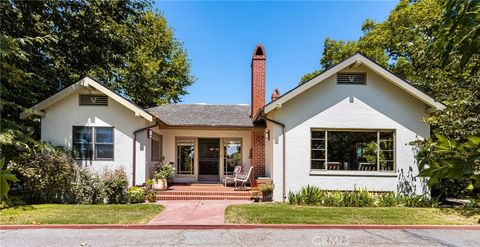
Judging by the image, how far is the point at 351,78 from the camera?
1338cm

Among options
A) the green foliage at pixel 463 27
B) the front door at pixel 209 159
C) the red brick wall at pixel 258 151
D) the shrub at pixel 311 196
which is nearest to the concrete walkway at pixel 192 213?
the shrub at pixel 311 196

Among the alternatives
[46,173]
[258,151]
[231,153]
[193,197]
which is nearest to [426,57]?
[193,197]

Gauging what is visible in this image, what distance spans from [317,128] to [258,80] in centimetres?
446

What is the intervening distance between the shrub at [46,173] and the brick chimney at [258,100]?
24.4ft

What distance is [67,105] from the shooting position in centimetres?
1370

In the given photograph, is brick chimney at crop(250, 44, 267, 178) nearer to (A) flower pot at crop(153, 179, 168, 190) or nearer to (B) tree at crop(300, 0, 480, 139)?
(A) flower pot at crop(153, 179, 168, 190)

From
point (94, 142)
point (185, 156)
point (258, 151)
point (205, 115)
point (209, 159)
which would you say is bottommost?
point (209, 159)

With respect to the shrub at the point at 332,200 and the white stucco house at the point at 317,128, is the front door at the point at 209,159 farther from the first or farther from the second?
the shrub at the point at 332,200

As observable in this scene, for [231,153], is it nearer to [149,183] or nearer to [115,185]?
[149,183]

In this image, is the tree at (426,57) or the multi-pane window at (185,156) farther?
the multi-pane window at (185,156)

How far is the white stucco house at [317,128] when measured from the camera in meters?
13.0

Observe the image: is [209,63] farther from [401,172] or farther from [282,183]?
[401,172]

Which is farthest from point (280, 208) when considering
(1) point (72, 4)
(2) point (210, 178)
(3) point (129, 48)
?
(1) point (72, 4)

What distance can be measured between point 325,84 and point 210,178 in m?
7.42
